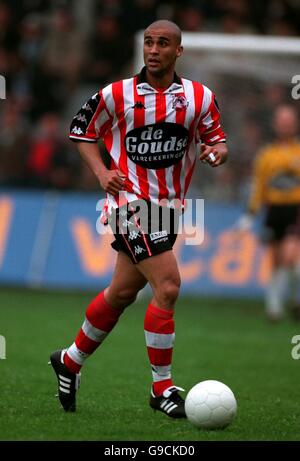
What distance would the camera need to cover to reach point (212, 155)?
6031 millimetres

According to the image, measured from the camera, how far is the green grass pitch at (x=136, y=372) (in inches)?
217

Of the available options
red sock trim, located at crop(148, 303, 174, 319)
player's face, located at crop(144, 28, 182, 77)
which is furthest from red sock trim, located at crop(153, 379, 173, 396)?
player's face, located at crop(144, 28, 182, 77)

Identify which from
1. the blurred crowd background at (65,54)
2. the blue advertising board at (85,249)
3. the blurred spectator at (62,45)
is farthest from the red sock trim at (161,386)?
the blurred spectator at (62,45)

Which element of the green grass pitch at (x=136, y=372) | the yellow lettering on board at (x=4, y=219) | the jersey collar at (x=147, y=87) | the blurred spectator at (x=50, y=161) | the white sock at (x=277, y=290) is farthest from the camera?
the blurred spectator at (x=50, y=161)

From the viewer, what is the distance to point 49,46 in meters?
16.9

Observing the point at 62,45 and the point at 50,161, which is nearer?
the point at 50,161

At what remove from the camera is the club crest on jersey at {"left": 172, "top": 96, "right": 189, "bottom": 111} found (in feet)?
20.0

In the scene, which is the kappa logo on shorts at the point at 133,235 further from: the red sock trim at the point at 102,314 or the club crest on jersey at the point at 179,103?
the club crest on jersey at the point at 179,103

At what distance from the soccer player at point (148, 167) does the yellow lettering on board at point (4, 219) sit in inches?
306

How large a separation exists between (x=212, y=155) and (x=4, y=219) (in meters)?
8.22

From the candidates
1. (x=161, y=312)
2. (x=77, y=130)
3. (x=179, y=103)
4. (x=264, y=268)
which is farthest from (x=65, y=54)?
(x=161, y=312)

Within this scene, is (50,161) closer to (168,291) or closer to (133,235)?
(133,235)

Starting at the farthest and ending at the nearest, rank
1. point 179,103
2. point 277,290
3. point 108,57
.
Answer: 1. point 108,57
2. point 277,290
3. point 179,103
